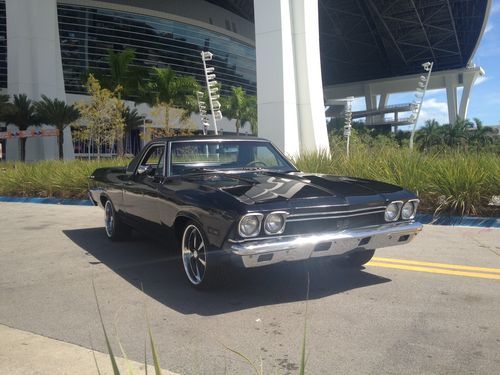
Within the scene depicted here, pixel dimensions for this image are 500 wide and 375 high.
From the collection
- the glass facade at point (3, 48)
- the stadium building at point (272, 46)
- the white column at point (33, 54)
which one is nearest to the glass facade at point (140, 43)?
the stadium building at point (272, 46)

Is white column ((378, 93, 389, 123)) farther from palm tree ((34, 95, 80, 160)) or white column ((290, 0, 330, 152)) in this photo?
white column ((290, 0, 330, 152))

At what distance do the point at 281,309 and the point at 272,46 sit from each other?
18.4m

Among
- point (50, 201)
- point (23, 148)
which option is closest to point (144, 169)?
point (50, 201)

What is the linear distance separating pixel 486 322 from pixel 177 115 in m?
40.6

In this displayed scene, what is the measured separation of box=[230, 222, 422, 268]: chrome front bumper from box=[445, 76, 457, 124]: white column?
284 feet

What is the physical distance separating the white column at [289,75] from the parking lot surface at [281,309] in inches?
591

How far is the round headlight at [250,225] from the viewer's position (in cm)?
413

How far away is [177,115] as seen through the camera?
42969mm

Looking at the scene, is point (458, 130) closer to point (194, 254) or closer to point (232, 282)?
point (232, 282)

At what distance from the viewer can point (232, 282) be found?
5.14 metres

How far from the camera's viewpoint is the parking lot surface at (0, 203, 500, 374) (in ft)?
11.0

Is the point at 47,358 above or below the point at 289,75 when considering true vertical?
below

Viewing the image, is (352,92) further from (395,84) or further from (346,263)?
(346,263)

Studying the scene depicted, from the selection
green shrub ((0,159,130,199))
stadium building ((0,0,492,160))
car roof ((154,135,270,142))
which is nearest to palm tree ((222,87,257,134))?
stadium building ((0,0,492,160))
